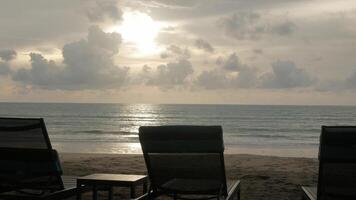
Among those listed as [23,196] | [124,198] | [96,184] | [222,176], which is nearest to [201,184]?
[222,176]

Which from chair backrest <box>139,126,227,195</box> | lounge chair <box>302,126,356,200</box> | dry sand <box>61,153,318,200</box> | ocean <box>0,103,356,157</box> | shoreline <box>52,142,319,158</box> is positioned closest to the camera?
lounge chair <box>302,126,356,200</box>

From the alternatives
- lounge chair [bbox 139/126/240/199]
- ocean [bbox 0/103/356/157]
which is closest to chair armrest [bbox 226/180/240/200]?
lounge chair [bbox 139/126/240/199]

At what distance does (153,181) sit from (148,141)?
1.40 feet

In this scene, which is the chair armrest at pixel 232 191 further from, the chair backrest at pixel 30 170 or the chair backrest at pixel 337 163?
the chair backrest at pixel 30 170

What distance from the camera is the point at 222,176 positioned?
15.2ft

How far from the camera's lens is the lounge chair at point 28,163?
4473mm

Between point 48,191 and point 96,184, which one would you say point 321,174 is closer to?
point 96,184

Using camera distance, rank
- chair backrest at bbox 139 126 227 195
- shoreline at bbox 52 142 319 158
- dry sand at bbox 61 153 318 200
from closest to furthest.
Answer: chair backrest at bbox 139 126 227 195 → dry sand at bbox 61 153 318 200 → shoreline at bbox 52 142 319 158

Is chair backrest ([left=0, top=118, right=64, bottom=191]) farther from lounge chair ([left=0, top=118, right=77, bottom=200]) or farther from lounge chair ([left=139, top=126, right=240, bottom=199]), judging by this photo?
lounge chair ([left=139, top=126, right=240, bottom=199])

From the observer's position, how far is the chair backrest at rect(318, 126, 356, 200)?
13.6 ft

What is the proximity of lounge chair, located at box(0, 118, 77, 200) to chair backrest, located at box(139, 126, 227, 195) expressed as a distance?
84cm

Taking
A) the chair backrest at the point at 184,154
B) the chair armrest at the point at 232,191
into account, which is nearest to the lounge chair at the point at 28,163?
the chair backrest at the point at 184,154

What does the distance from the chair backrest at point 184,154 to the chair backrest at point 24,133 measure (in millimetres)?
933

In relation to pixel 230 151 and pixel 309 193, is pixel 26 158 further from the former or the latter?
pixel 230 151
